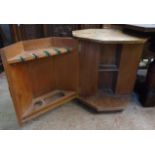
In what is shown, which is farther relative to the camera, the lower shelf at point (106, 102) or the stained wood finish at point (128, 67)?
the lower shelf at point (106, 102)

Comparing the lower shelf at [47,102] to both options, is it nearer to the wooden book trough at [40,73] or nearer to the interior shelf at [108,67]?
the wooden book trough at [40,73]

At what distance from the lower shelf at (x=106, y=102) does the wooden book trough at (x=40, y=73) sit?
19 centimetres

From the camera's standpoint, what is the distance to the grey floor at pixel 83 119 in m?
1.43

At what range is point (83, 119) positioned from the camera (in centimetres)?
152

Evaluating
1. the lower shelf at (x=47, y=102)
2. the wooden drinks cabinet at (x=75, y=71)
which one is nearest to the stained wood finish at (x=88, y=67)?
the wooden drinks cabinet at (x=75, y=71)

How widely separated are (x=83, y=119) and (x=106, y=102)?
11.9 inches

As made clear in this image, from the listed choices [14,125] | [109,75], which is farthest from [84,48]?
[14,125]

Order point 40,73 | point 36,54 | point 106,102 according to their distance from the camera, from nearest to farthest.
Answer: point 36,54 → point 40,73 → point 106,102

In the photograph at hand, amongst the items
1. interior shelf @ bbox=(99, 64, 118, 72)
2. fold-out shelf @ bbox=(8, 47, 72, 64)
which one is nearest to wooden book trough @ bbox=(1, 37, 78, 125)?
fold-out shelf @ bbox=(8, 47, 72, 64)

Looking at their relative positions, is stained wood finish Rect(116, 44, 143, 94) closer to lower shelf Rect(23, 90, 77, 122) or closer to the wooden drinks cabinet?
the wooden drinks cabinet

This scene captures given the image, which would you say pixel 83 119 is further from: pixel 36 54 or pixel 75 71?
pixel 36 54

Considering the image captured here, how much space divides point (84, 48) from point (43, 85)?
57 cm

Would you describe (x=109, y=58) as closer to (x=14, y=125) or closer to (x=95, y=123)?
(x=95, y=123)

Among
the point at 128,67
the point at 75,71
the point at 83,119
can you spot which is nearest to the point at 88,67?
the point at 75,71
